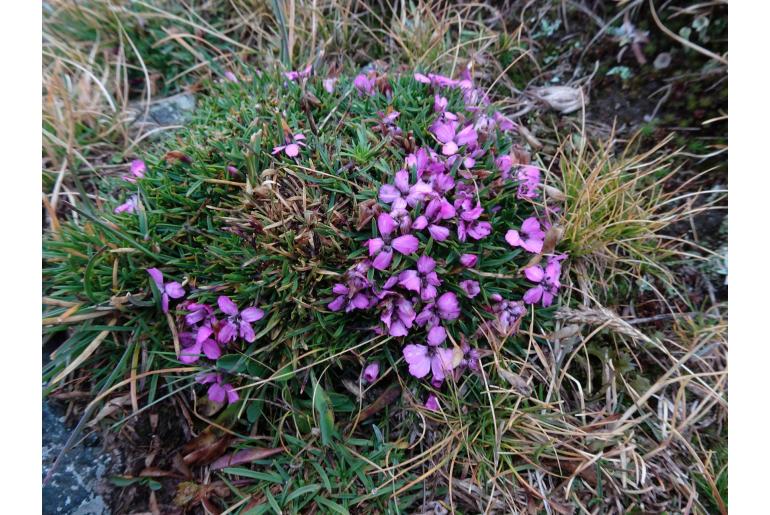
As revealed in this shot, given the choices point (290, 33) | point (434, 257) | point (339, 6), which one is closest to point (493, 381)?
point (434, 257)

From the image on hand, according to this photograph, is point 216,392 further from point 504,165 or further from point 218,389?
point 504,165

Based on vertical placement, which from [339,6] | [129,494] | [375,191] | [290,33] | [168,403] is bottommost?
[129,494]

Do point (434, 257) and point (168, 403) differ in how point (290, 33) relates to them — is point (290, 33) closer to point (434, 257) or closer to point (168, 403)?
point (434, 257)

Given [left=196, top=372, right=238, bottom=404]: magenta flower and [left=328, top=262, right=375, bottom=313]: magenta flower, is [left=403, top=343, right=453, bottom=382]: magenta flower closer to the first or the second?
[left=328, top=262, right=375, bottom=313]: magenta flower

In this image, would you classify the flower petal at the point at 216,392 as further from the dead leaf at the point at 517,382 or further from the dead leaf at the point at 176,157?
the dead leaf at the point at 517,382

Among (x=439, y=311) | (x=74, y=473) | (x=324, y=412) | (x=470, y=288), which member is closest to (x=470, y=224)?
(x=470, y=288)

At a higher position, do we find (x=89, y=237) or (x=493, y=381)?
(x=89, y=237)
